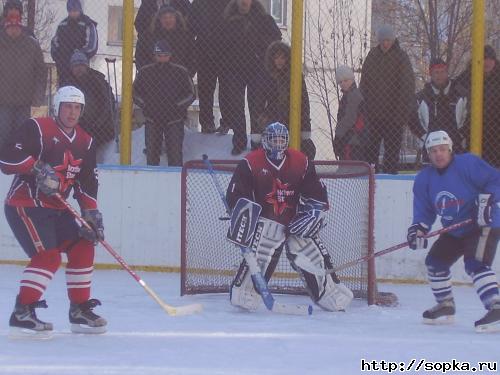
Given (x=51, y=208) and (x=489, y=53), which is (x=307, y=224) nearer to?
(x=51, y=208)

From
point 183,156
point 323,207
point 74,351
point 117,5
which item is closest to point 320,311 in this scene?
point 323,207

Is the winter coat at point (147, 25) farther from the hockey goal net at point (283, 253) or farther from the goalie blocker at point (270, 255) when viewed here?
the goalie blocker at point (270, 255)

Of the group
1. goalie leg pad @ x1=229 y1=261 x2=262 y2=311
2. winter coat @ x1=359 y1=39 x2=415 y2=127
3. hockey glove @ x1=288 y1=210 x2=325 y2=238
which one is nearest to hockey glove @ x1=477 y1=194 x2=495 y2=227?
hockey glove @ x1=288 y1=210 x2=325 y2=238

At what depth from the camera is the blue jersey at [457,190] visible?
568 centimetres

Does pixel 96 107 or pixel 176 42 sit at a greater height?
pixel 176 42

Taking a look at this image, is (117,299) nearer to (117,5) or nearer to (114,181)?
(114,181)

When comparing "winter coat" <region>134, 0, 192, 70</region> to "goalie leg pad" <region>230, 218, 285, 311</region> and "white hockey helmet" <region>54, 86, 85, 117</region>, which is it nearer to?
"goalie leg pad" <region>230, 218, 285, 311</region>

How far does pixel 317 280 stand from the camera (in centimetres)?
624

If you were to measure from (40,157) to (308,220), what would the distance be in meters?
1.68

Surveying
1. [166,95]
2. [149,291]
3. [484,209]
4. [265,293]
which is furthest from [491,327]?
[166,95]

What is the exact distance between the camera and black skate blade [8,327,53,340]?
514cm

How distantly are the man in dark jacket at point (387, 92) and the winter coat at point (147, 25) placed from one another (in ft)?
5.02

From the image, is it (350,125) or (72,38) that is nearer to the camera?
(350,125)

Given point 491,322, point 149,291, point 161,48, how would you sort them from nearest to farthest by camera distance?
point 491,322 < point 149,291 < point 161,48
